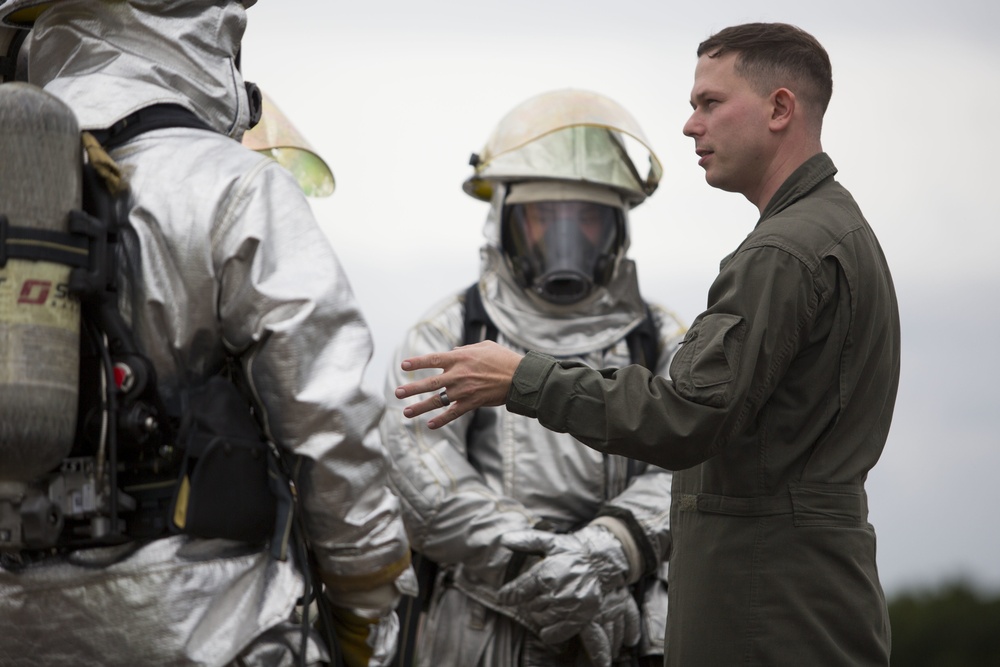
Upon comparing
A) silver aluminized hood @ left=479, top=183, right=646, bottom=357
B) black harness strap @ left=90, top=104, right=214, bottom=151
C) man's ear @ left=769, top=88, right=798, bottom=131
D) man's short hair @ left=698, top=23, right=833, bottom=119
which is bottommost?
silver aluminized hood @ left=479, top=183, right=646, bottom=357

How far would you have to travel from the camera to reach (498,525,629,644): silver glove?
4098 millimetres

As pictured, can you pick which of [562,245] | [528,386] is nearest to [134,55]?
[528,386]

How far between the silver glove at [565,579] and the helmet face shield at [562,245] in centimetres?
95

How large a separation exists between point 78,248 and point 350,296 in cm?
52

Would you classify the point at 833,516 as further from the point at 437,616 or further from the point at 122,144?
the point at 437,616

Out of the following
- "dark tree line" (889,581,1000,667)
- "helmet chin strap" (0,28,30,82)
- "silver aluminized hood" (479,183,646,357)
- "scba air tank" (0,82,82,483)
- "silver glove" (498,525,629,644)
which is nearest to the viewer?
"scba air tank" (0,82,82,483)

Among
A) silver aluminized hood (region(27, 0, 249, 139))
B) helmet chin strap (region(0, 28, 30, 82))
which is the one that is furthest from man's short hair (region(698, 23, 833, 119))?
helmet chin strap (region(0, 28, 30, 82))

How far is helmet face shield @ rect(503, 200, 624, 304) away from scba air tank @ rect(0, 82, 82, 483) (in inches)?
100

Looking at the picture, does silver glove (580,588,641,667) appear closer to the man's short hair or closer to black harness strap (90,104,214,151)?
the man's short hair

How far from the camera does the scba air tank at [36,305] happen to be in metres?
2.26

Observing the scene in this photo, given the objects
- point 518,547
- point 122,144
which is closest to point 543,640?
point 518,547

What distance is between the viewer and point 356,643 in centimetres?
277

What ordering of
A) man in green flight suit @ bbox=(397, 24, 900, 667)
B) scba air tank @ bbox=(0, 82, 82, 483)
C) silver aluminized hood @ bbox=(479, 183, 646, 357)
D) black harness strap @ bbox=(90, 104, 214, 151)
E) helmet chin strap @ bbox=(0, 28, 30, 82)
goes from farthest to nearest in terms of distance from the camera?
1. silver aluminized hood @ bbox=(479, 183, 646, 357)
2. helmet chin strap @ bbox=(0, 28, 30, 82)
3. black harness strap @ bbox=(90, 104, 214, 151)
4. man in green flight suit @ bbox=(397, 24, 900, 667)
5. scba air tank @ bbox=(0, 82, 82, 483)

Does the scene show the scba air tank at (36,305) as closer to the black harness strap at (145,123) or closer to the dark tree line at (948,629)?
the black harness strap at (145,123)
